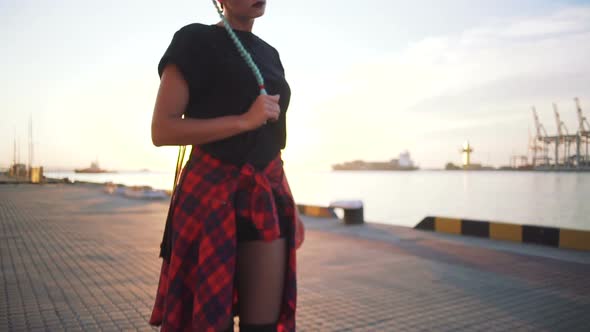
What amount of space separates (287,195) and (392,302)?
122 inches

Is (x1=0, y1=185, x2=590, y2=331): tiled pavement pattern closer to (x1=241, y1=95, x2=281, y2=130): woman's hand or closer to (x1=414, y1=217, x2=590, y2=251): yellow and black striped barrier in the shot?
(x1=414, y1=217, x2=590, y2=251): yellow and black striped barrier

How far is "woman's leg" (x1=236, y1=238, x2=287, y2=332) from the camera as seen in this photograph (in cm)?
126

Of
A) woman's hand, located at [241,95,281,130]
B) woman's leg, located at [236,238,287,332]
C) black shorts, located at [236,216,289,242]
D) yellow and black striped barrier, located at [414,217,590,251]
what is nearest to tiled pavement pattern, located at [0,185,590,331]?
yellow and black striped barrier, located at [414,217,590,251]

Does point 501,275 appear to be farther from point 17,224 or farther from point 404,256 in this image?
point 17,224

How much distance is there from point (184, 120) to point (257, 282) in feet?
1.58

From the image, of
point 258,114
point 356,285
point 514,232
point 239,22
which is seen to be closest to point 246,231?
point 258,114

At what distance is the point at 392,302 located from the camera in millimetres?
4117

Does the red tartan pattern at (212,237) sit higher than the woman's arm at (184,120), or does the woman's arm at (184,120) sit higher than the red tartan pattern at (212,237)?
the woman's arm at (184,120)

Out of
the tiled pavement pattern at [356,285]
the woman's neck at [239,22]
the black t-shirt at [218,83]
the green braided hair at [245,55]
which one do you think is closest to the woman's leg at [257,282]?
the black t-shirt at [218,83]

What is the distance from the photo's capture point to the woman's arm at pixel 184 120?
1.20 metres

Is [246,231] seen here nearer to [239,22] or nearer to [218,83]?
[218,83]

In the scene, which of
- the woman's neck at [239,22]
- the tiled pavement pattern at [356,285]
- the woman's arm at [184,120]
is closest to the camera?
the woman's arm at [184,120]

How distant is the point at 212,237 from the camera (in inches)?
48.0

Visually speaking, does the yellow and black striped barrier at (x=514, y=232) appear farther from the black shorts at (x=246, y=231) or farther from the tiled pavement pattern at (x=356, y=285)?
the black shorts at (x=246, y=231)
